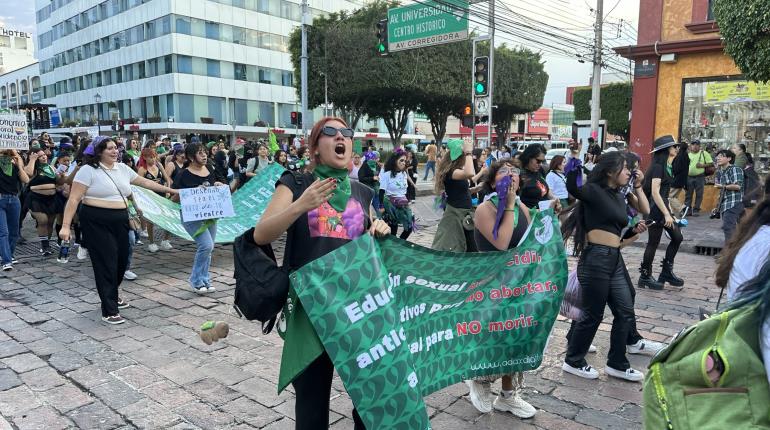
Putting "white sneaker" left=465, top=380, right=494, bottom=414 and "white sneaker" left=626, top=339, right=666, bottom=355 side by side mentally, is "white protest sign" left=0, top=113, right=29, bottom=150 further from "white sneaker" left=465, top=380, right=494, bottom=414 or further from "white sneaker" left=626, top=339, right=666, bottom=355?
"white sneaker" left=626, top=339, right=666, bottom=355

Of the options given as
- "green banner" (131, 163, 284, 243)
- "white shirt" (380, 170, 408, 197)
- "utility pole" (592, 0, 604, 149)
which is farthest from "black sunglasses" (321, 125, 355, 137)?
"utility pole" (592, 0, 604, 149)

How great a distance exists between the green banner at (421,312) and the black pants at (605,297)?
597 mm

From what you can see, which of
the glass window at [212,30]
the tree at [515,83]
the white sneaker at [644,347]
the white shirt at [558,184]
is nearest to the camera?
the white sneaker at [644,347]

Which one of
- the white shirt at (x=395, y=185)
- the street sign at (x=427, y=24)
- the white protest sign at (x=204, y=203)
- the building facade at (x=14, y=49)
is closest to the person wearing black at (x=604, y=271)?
Result: the white protest sign at (x=204, y=203)

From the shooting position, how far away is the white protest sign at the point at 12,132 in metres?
8.19

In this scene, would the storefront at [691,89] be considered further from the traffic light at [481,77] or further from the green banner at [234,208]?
the green banner at [234,208]

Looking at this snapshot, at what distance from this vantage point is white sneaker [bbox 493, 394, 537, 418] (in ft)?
11.5

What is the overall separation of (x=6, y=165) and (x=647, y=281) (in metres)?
9.09

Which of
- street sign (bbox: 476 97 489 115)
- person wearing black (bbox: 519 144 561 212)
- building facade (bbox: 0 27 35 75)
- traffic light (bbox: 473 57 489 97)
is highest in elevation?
building facade (bbox: 0 27 35 75)

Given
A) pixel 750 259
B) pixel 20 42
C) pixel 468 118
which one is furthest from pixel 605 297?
pixel 20 42

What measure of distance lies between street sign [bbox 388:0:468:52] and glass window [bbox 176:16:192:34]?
33207 millimetres

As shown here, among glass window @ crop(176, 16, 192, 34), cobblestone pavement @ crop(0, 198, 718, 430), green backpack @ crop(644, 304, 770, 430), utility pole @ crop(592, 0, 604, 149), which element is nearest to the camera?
green backpack @ crop(644, 304, 770, 430)

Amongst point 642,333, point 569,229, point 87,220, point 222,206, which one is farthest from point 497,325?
point 222,206

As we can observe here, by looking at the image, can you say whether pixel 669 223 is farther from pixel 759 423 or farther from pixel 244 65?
pixel 244 65
